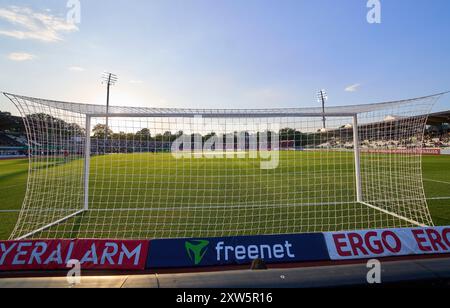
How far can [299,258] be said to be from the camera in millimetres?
3359

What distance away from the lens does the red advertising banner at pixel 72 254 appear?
126 inches

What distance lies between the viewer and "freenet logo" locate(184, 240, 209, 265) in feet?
10.9

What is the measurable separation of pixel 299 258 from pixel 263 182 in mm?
6948

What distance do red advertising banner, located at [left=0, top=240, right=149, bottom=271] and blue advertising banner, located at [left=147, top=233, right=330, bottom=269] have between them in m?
0.22

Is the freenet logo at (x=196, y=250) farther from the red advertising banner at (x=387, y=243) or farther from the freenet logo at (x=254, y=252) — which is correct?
the red advertising banner at (x=387, y=243)

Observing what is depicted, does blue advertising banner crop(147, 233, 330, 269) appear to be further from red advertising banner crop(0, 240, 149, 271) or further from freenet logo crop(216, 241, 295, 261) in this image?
red advertising banner crop(0, 240, 149, 271)

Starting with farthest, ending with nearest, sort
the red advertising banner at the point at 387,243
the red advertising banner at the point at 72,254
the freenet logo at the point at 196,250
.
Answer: the red advertising banner at the point at 387,243, the freenet logo at the point at 196,250, the red advertising banner at the point at 72,254

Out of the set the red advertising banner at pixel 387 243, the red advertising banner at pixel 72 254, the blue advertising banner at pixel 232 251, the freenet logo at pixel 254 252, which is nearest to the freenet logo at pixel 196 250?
the blue advertising banner at pixel 232 251

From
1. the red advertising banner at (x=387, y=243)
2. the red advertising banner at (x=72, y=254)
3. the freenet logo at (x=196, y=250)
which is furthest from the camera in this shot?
the red advertising banner at (x=387, y=243)

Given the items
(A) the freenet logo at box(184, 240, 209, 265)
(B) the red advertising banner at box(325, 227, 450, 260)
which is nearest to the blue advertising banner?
(A) the freenet logo at box(184, 240, 209, 265)

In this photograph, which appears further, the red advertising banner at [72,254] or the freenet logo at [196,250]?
the freenet logo at [196,250]

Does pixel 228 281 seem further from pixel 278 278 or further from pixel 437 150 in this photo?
pixel 437 150

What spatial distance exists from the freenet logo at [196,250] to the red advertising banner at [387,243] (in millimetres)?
1657

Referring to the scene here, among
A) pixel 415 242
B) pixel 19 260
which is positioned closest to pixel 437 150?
pixel 415 242
